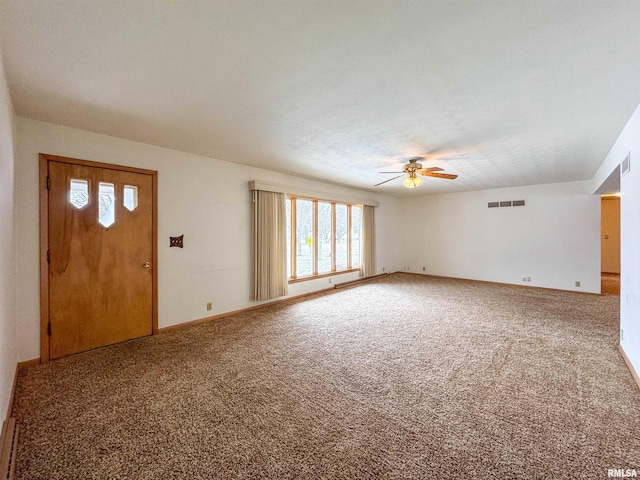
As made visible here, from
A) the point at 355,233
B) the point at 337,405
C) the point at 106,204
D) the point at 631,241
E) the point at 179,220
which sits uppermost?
the point at 106,204

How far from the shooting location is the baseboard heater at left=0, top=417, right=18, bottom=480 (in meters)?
1.54

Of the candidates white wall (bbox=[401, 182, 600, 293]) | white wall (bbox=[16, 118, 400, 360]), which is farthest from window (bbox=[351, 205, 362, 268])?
white wall (bbox=[16, 118, 400, 360])

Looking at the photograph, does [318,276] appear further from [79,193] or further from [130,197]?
[79,193]

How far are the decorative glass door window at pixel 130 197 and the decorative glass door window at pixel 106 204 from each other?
0.13 m

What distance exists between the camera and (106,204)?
332cm

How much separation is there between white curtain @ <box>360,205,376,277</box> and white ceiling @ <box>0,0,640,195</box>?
156 inches

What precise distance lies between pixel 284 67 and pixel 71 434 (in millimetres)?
2896

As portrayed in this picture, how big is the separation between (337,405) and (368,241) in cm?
555

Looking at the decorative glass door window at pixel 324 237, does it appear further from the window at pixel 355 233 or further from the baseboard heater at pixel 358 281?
the window at pixel 355 233

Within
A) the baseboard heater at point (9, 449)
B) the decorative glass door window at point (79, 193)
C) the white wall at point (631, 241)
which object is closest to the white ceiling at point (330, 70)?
the white wall at point (631, 241)

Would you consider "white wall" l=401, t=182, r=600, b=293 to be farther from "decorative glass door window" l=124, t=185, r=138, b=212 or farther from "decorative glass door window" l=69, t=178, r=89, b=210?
"decorative glass door window" l=69, t=178, r=89, b=210

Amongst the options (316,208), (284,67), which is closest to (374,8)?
(284,67)

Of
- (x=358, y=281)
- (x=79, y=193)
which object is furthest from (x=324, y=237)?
(x=79, y=193)

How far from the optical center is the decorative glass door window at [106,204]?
327 cm
